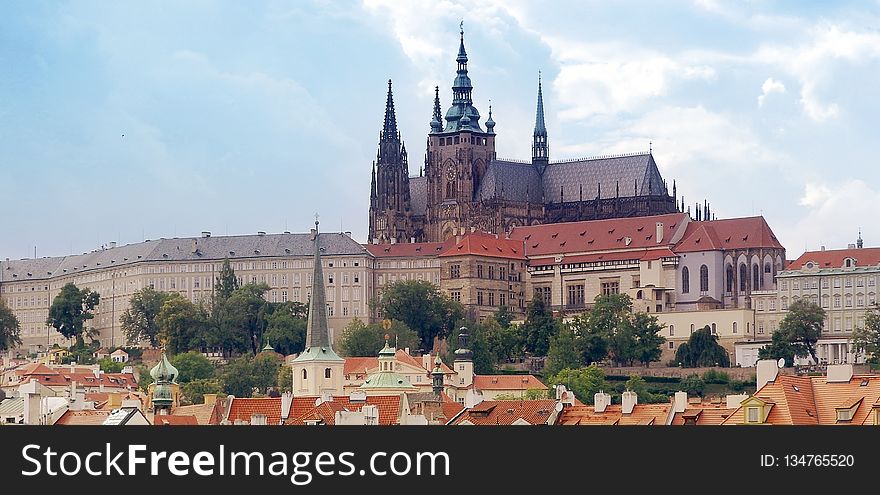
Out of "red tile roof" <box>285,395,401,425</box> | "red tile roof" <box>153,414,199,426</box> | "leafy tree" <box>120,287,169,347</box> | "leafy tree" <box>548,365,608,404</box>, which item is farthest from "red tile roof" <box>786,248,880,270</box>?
"red tile roof" <box>153,414,199,426</box>

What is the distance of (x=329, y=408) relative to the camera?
94.1m

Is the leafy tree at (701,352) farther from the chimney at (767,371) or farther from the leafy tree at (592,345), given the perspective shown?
the chimney at (767,371)

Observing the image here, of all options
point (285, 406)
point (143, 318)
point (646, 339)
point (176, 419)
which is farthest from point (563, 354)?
Result: point (176, 419)

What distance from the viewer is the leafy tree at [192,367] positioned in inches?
6511

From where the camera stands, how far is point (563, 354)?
167m

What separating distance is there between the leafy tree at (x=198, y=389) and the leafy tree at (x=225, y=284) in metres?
35.8

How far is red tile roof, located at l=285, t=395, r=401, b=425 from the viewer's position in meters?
90.6

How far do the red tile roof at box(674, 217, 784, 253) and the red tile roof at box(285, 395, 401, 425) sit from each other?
267 ft

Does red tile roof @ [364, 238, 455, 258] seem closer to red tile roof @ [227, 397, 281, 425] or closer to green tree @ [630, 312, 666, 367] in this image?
green tree @ [630, 312, 666, 367]

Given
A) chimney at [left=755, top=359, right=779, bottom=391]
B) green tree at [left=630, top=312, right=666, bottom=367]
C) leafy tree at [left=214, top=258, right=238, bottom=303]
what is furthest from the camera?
leafy tree at [left=214, top=258, right=238, bottom=303]

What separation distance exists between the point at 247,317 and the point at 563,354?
28.8m

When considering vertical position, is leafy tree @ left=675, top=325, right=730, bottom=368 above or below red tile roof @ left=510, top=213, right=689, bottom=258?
below

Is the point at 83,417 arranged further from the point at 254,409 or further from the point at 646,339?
the point at 646,339

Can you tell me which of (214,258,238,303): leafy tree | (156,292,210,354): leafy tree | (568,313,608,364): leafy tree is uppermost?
(214,258,238,303): leafy tree
